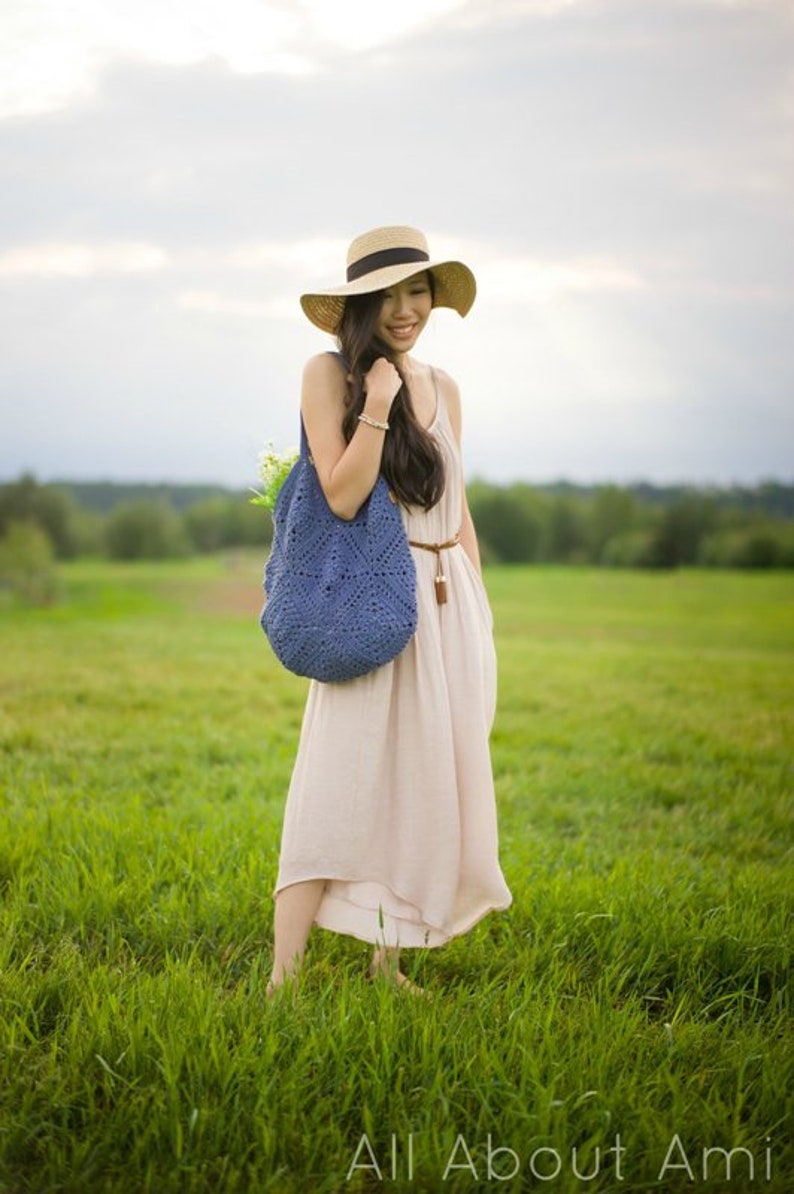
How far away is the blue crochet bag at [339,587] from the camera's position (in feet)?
9.93

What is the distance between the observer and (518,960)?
134 inches

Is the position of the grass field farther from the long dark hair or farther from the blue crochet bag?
the long dark hair

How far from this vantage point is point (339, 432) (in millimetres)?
3105

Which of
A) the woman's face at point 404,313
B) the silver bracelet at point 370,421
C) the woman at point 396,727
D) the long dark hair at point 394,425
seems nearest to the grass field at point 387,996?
the woman at point 396,727

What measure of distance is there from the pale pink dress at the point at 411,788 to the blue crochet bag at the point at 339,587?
0.54 ft

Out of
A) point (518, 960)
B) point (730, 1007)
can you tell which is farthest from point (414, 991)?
point (730, 1007)

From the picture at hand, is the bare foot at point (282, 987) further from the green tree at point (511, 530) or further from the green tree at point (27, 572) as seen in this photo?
the green tree at point (511, 530)

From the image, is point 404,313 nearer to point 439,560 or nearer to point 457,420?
point 457,420

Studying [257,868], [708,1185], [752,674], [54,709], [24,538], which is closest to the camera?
[708,1185]

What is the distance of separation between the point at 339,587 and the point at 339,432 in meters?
0.51

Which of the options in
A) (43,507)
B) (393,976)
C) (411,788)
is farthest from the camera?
(43,507)

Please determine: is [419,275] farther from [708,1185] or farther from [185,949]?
[708,1185]

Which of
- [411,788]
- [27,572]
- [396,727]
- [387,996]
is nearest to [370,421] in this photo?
[396,727]

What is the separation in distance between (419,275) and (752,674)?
11260mm
